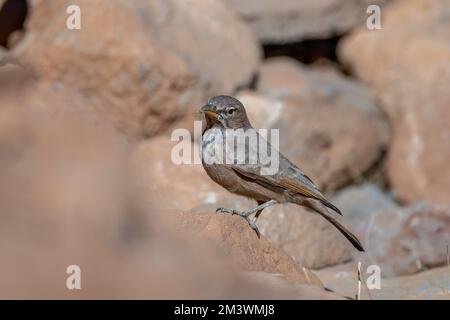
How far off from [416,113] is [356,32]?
1558 mm

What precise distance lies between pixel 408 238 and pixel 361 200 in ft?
8.47

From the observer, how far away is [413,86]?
10.7m

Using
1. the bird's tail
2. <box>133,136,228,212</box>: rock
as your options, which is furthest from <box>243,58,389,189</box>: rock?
the bird's tail

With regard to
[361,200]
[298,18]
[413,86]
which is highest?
[298,18]

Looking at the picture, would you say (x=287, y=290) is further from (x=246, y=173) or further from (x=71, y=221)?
(x=246, y=173)

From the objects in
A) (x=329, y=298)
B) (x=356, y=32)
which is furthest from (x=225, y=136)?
(x=356, y=32)

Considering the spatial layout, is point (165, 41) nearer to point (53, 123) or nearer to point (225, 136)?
point (225, 136)

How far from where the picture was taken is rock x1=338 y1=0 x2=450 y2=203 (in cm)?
1034

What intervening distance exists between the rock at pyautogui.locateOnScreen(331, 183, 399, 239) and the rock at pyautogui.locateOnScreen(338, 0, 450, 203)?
211 mm

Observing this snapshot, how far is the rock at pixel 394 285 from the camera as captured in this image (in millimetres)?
5852

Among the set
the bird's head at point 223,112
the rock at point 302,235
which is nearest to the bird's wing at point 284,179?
the bird's head at point 223,112

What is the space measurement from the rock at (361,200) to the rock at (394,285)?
8.48 ft

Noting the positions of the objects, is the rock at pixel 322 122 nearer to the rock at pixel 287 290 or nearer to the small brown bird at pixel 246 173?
the small brown bird at pixel 246 173

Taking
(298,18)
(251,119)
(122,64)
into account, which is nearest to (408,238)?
(251,119)
